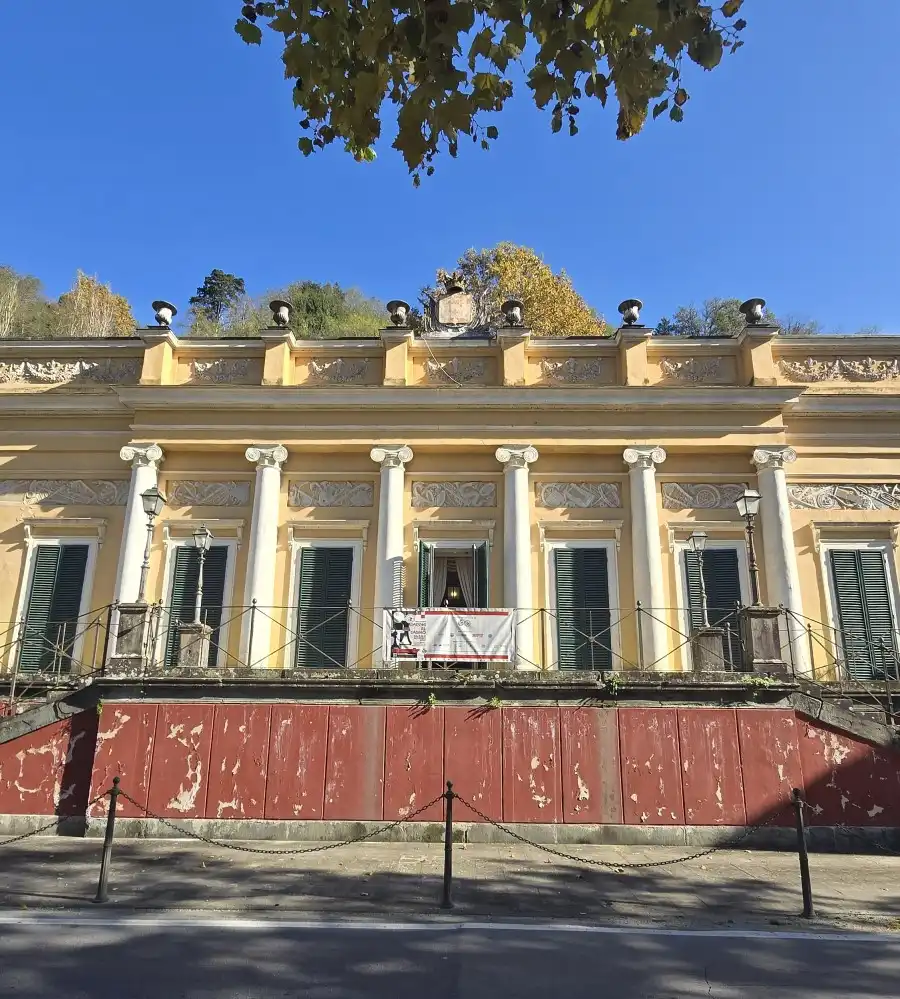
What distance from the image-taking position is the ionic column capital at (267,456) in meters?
17.8

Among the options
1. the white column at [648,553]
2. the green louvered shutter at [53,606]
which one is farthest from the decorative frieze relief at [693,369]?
the green louvered shutter at [53,606]

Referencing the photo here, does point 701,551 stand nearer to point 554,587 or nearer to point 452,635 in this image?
point 554,587

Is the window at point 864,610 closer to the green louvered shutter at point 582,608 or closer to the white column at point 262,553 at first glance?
the green louvered shutter at point 582,608

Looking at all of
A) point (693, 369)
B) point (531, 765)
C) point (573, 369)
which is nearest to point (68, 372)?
point (573, 369)

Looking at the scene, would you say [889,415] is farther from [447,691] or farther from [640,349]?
[447,691]

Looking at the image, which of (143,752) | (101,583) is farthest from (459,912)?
(101,583)

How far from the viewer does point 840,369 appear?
19.0 metres

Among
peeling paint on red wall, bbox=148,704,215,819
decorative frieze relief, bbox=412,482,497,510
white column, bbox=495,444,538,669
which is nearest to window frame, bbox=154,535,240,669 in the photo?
peeling paint on red wall, bbox=148,704,215,819

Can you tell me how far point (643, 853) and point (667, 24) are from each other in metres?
10.3

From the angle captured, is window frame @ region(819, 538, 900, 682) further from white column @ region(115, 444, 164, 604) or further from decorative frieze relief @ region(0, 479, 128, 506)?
decorative frieze relief @ region(0, 479, 128, 506)

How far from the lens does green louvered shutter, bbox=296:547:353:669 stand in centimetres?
1703

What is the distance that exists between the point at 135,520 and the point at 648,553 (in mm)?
10885

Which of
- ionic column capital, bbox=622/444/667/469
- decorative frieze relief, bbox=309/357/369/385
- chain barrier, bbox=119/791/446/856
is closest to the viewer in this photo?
chain barrier, bbox=119/791/446/856

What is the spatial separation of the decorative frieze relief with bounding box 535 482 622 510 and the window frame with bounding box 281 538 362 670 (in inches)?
164
